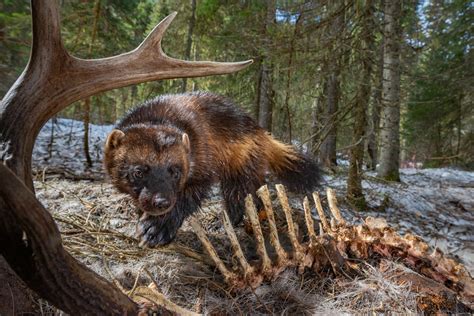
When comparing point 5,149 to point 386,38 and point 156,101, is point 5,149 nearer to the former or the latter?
point 156,101

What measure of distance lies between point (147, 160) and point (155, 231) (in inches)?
21.1

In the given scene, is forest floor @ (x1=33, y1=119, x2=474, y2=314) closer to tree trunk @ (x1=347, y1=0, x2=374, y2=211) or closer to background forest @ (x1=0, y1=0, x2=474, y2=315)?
background forest @ (x1=0, y1=0, x2=474, y2=315)

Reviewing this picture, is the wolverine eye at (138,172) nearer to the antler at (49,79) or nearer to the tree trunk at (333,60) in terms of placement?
the antler at (49,79)

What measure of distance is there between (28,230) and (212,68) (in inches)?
49.9

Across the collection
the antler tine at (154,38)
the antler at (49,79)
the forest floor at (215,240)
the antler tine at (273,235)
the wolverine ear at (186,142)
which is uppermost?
the antler tine at (154,38)

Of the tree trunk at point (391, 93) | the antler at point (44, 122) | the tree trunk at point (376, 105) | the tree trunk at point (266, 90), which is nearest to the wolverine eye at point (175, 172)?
the antler at point (44, 122)

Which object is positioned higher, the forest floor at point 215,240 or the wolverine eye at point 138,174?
the wolverine eye at point 138,174

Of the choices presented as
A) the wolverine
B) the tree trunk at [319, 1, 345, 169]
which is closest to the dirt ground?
the wolverine

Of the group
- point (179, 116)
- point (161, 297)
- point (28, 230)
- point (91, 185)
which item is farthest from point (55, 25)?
point (91, 185)

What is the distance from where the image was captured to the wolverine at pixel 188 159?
9.06 feet

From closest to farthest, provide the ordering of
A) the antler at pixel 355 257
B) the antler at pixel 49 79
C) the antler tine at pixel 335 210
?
1. the antler at pixel 49 79
2. the antler at pixel 355 257
3. the antler tine at pixel 335 210

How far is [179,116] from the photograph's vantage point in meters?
3.28

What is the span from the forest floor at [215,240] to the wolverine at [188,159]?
298 millimetres

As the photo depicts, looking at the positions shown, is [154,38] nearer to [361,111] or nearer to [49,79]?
[49,79]
